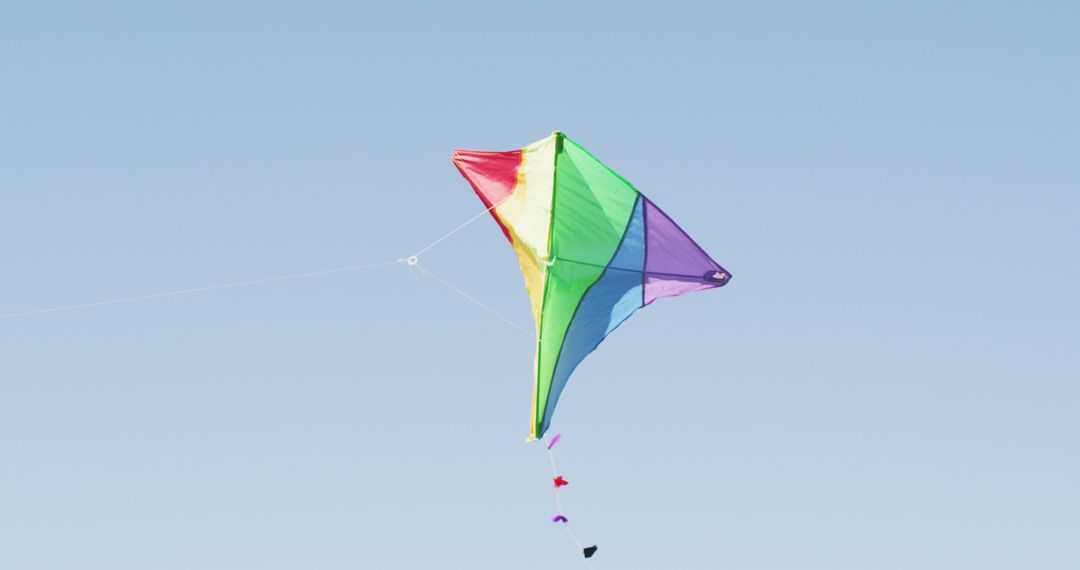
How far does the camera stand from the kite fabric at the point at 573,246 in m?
19.8

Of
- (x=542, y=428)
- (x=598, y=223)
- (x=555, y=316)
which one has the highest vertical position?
(x=598, y=223)

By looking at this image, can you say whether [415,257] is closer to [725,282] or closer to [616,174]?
[616,174]

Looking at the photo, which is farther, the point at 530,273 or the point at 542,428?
the point at 530,273

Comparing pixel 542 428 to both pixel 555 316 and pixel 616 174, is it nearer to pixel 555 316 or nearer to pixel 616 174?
pixel 555 316

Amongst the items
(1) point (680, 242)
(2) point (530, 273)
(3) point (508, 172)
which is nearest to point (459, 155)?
(3) point (508, 172)

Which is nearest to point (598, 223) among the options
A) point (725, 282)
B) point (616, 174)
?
point (616, 174)

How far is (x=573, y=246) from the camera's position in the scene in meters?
20.0

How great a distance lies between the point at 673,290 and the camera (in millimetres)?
21141

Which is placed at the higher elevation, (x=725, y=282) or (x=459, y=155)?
(x=459, y=155)

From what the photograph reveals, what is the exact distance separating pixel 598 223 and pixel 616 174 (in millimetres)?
778

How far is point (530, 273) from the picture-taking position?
2053cm

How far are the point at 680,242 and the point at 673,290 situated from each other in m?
0.89

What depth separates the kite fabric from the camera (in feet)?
64.9

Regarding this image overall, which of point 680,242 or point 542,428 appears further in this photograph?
point 680,242
